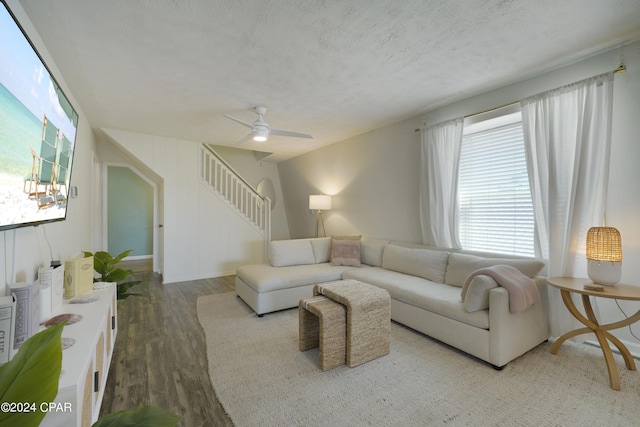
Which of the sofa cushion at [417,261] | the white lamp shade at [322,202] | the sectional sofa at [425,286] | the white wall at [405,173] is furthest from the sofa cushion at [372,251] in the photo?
the white lamp shade at [322,202]

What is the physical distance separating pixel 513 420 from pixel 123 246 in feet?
25.4

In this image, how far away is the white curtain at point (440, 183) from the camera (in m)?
3.22

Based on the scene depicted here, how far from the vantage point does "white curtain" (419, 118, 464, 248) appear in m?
3.22

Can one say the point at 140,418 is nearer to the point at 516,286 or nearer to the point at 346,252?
the point at 516,286

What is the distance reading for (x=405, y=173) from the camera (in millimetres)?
3877

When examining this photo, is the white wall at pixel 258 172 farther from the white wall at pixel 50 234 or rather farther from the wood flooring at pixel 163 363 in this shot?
the wood flooring at pixel 163 363

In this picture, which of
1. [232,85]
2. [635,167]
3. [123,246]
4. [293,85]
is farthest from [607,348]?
[123,246]

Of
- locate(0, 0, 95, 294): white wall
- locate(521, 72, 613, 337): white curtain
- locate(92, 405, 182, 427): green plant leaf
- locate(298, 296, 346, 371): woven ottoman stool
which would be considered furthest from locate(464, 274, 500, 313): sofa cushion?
locate(0, 0, 95, 294): white wall

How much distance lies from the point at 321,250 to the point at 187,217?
240 cm

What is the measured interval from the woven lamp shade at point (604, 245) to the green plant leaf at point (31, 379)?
2975 mm

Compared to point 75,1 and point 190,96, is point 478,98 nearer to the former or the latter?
point 190,96

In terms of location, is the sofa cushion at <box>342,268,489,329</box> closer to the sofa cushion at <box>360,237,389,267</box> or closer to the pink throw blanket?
the pink throw blanket

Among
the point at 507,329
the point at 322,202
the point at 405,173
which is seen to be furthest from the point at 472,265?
the point at 322,202

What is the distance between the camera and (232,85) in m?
2.70
